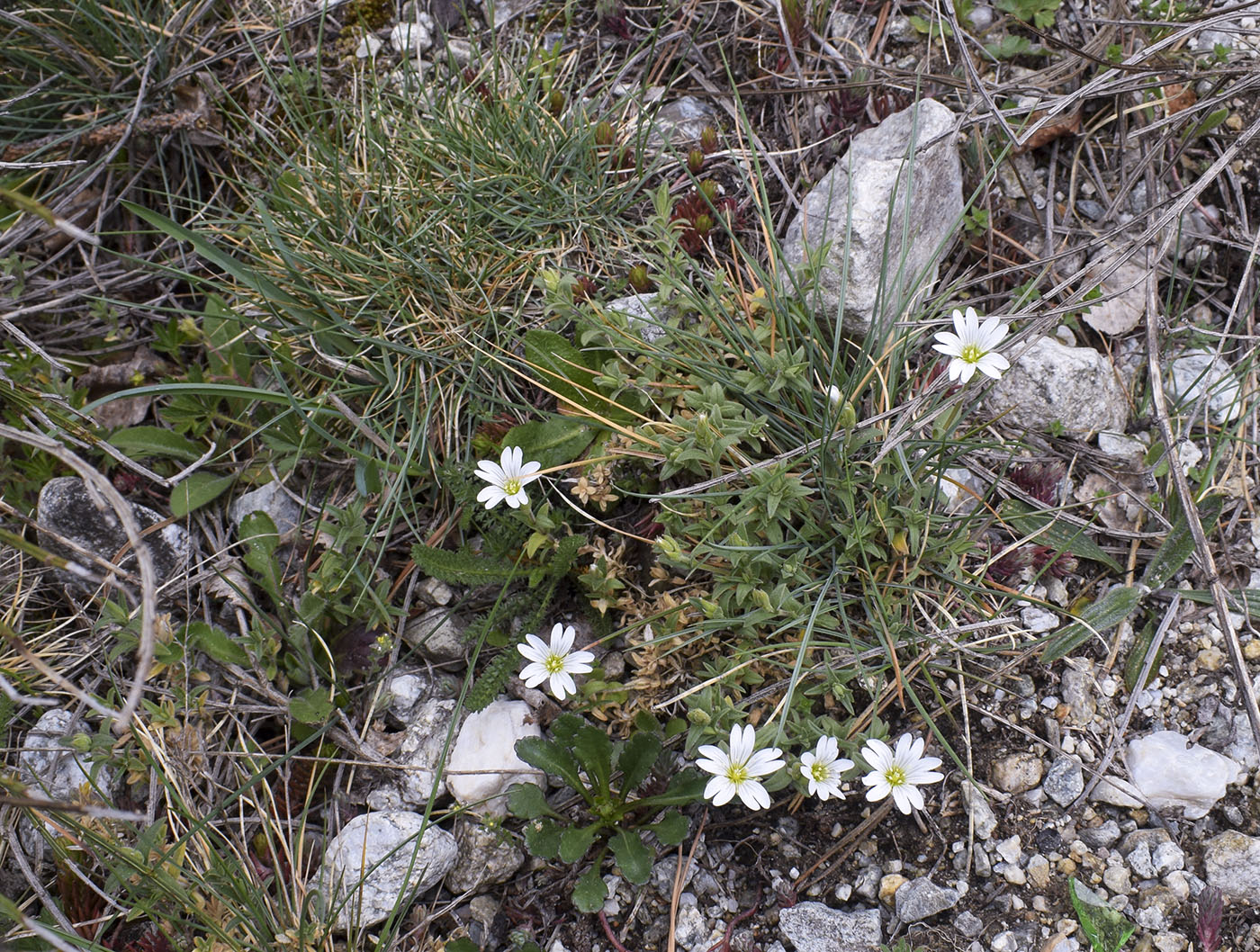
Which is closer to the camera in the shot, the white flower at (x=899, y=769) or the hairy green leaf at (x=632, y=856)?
the white flower at (x=899, y=769)

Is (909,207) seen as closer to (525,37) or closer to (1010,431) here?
(1010,431)

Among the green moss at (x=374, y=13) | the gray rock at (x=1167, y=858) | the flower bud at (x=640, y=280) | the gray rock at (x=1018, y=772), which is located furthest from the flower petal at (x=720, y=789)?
the green moss at (x=374, y=13)

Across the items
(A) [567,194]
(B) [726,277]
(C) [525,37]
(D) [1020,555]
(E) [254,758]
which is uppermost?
(C) [525,37]

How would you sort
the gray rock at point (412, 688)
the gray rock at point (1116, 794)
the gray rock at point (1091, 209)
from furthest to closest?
the gray rock at point (1091, 209)
the gray rock at point (412, 688)
the gray rock at point (1116, 794)

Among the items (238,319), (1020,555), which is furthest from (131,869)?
(1020,555)

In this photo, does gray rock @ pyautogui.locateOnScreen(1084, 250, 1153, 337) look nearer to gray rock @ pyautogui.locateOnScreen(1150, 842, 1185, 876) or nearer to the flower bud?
the flower bud

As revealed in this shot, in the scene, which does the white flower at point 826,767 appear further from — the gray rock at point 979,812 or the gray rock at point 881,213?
the gray rock at point 881,213
